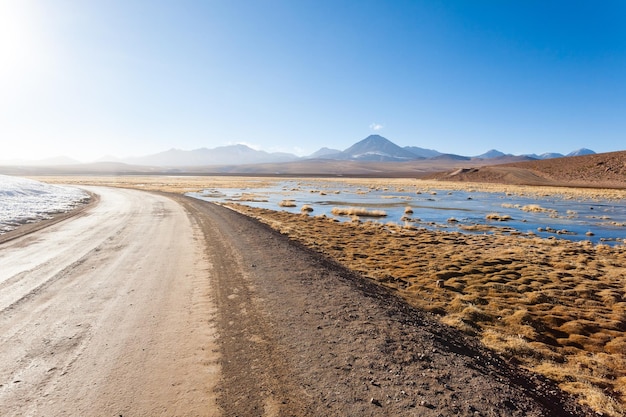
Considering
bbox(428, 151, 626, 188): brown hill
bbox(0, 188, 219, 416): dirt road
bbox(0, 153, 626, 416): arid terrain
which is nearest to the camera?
bbox(0, 188, 219, 416): dirt road

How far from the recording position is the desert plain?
246 inches

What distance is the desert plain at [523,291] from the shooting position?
624 cm

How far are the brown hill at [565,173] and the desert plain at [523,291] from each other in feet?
283

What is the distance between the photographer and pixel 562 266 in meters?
14.0

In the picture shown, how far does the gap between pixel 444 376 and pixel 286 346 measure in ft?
8.55

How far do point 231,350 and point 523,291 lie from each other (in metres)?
9.46

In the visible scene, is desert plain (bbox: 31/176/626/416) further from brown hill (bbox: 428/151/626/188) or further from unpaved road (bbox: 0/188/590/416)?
brown hill (bbox: 428/151/626/188)

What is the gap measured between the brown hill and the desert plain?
86.3 meters

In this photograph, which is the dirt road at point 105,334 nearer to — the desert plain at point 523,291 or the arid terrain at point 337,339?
the arid terrain at point 337,339

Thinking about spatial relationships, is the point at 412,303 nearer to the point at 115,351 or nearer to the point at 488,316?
the point at 488,316

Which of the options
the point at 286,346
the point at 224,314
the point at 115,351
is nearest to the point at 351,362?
the point at 286,346

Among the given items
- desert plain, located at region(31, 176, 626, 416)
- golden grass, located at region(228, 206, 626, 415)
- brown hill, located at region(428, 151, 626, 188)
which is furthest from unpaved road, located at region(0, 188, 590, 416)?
brown hill, located at region(428, 151, 626, 188)

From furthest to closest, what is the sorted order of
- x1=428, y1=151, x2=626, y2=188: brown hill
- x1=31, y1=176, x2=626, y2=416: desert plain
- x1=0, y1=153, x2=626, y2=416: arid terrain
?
x1=428, y1=151, x2=626, y2=188: brown hill → x1=31, y1=176, x2=626, y2=416: desert plain → x1=0, y1=153, x2=626, y2=416: arid terrain

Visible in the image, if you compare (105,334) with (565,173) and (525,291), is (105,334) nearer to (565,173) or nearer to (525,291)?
(525,291)
